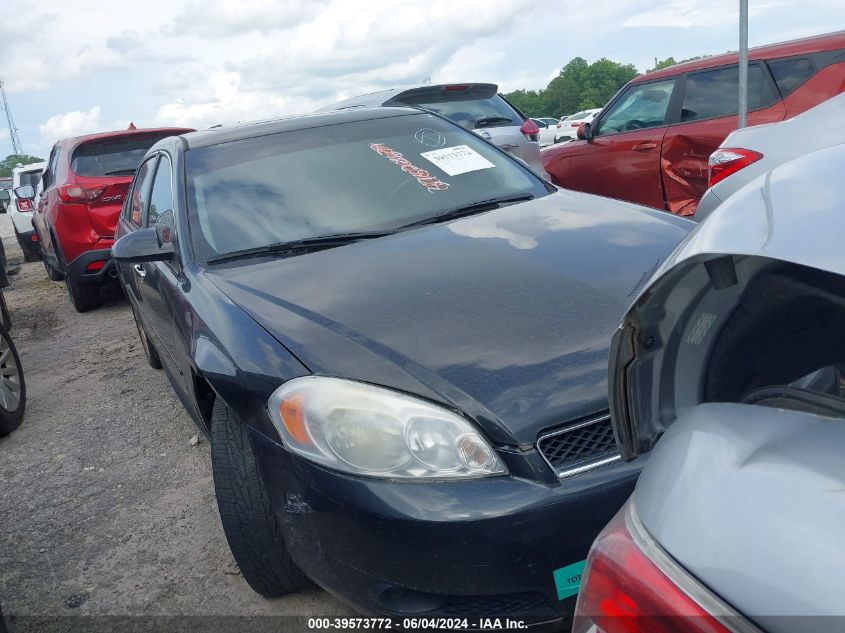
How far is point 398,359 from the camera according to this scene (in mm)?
1971

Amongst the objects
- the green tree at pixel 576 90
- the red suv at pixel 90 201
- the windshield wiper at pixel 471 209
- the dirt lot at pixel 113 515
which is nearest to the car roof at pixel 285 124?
the windshield wiper at pixel 471 209

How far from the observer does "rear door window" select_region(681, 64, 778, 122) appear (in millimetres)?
5406

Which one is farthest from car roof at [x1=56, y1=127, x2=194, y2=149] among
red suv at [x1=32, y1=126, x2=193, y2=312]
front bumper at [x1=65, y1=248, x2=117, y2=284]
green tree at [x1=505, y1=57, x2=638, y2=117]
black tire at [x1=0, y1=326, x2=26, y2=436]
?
green tree at [x1=505, y1=57, x2=638, y2=117]

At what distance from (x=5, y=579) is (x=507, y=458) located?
2077 millimetres

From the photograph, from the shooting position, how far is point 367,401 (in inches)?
74.1

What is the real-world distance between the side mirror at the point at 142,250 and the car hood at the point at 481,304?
1.38 feet

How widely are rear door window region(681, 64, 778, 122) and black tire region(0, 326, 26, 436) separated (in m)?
4.96

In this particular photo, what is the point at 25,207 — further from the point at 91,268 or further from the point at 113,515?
the point at 113,515

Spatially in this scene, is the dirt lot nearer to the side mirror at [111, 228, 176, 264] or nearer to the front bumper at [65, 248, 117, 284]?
the side mirror at [111, 228, 176, 264]

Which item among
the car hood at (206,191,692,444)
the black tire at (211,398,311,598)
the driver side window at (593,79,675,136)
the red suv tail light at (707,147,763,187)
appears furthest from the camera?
the driver side window at (593,79,675,136)

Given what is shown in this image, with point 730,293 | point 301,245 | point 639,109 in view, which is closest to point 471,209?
point 301,245

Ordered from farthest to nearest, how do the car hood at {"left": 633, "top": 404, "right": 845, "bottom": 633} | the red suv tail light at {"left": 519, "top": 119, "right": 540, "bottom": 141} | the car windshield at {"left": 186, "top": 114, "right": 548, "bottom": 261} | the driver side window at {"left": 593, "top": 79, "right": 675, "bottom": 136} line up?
the red suv tail light at {"left": 519, "top": 119, "right": 540, "bottom": 141} < the driver side window at {"left": 593, "top": 79, "right": 675, "bottom": 136} < the car windshield at {"left": 186, "top": 114, "right": 548, "bottom": 261} < the car hood at {"left": 633, "top": 404, "right": 845, "bottom": 633}

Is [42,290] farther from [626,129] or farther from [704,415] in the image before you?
Result: [704,415]

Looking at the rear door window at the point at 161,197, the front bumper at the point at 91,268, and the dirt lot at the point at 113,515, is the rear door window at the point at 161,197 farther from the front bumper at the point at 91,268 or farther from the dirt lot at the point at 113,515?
the front bumper at the point at 91,268
